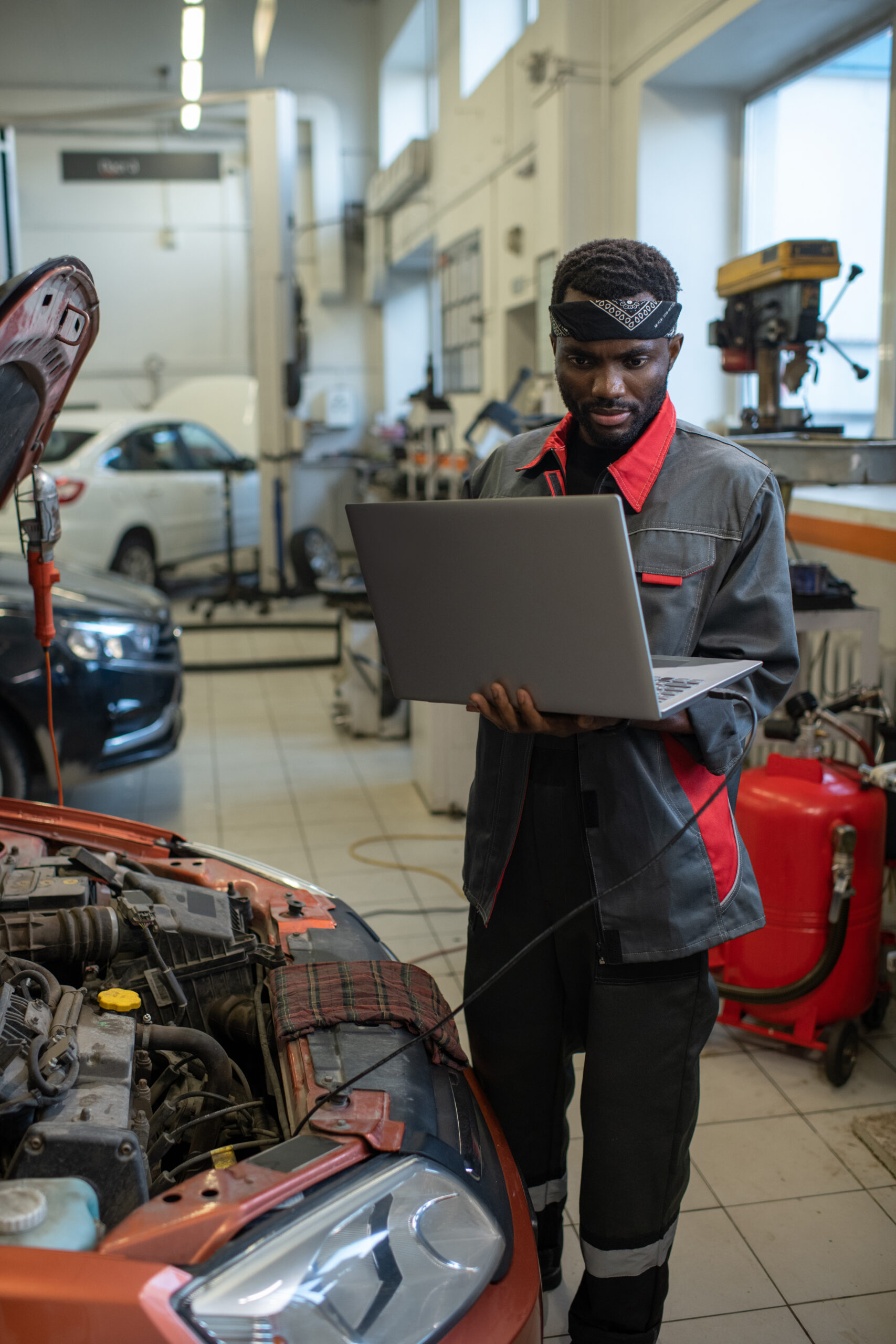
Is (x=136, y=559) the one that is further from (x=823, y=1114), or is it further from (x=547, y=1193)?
(x=547, y=1193)

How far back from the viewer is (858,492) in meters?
4.03

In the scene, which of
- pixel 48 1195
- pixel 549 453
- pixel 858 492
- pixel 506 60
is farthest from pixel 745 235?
pixel 48 1195

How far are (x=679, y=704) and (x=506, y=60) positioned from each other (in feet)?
22.6

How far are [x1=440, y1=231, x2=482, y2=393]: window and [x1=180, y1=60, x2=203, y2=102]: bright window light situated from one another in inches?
114

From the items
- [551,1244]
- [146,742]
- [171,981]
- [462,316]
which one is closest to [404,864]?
[146,742]

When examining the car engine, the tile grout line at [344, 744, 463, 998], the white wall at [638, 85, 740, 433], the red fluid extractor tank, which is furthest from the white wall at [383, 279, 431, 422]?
the car engine

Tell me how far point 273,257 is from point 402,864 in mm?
6200

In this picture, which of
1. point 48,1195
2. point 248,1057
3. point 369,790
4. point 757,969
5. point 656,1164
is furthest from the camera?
point 369,790

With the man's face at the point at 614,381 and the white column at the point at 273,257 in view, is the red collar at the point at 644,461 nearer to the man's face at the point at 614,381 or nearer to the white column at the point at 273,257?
the man's face at the point at 614,381

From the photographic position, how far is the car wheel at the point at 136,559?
→ 7.91 m

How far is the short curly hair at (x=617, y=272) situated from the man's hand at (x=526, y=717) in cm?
53

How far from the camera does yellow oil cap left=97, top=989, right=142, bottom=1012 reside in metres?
1.45

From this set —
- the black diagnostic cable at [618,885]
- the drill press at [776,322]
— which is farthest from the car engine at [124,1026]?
the drill press at [776,322]

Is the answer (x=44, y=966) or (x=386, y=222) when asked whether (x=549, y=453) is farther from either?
(x=386, y=222)
